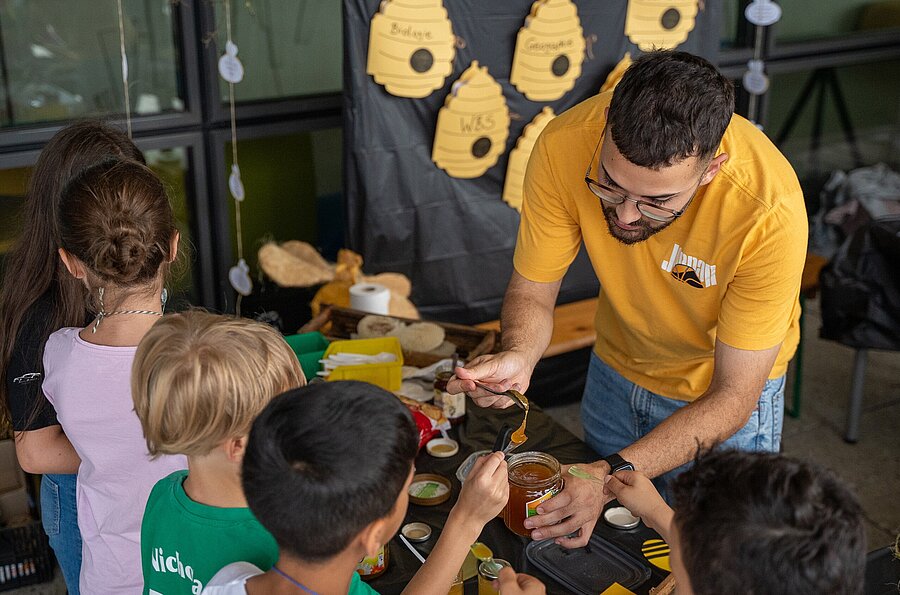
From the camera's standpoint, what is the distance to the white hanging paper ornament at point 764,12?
4312 millimetres

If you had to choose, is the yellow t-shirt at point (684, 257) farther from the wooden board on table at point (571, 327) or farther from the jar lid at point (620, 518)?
the wooden board on table at point (571, 327)

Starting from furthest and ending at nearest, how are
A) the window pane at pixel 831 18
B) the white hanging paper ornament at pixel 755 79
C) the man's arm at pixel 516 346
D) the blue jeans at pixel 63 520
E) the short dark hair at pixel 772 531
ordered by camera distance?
the window pane at pixel 831 18
the white hanging paper ornament at pixel 755 79
the blue jeans at pixel 63 520
the man's arm at pixel 516 346
the short dark hair at pixel 772 531

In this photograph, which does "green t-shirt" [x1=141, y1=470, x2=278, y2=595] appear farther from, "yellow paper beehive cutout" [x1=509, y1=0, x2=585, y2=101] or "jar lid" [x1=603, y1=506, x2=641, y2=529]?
"yellow paper beehive cutout" [x1=509, y1=0, x2=585, y2=101]

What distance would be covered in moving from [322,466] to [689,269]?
1.17 meters

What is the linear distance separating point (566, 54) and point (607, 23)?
244 mm

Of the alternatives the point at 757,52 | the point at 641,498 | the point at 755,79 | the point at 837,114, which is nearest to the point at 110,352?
the point at 641,498

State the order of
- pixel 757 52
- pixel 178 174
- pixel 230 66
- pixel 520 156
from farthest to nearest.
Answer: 1. pixel 757 52
2. pixel 520 156
3. pixel 178 174
4. pixel 230 66

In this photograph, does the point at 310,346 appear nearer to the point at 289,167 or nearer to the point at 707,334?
the point at 707,334

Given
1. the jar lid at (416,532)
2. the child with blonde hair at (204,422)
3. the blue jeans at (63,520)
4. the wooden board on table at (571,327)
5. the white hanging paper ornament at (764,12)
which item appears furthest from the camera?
the white hanging paper ornament at (764,12)

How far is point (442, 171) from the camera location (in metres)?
3.80

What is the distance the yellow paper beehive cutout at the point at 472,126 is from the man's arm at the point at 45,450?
210 centimetres

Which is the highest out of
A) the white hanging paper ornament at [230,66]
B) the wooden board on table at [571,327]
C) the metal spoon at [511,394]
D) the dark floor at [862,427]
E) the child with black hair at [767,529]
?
the white hanging paper ornament at [230,66]

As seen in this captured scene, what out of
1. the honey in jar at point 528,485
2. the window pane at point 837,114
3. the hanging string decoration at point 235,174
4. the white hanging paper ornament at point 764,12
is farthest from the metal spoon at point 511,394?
the window pane at point 837,114

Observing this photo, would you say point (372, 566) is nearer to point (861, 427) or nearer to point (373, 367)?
point (373, 367)
